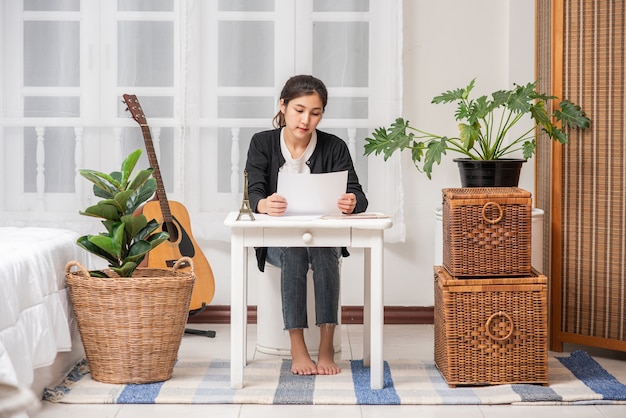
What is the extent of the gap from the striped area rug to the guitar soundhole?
69cm

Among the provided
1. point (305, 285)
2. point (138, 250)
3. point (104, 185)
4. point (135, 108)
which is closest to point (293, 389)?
point (305, 285)

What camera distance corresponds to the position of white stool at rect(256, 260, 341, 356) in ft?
11.3

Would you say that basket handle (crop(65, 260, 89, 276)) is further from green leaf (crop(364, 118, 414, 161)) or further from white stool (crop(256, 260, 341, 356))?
green leaf (crop(364, 118, 414, 161))

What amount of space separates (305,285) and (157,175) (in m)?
0.96

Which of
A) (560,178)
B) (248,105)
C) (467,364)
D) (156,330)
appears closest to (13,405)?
(156,330)

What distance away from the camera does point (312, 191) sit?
3.08 meters

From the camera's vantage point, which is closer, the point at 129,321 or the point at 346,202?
the point at 129,321

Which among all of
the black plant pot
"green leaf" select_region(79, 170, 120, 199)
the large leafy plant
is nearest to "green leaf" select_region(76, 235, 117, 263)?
the large leafy plant

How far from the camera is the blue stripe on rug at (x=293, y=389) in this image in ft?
9.48

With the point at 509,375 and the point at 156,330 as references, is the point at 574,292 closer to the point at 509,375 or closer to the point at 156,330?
the point at 509,375

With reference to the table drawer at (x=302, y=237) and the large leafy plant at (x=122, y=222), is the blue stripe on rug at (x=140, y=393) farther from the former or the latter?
the table drawer at (x=302, y=237)

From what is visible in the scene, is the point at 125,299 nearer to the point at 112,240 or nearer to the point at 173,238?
the point at 112,240

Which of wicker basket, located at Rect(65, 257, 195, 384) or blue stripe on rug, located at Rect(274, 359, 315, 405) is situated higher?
wicker basket, located at Rect(65, 257, 195, 384)

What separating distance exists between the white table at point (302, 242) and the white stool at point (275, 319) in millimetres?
389
